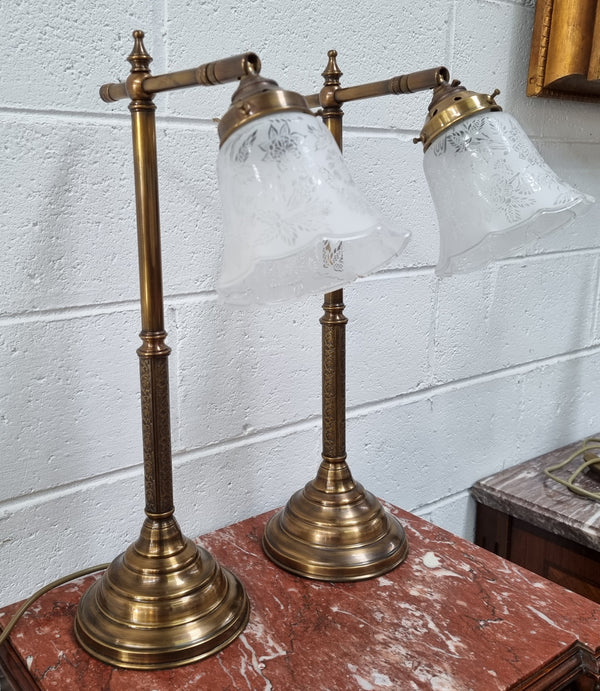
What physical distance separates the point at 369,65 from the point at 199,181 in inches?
14.5

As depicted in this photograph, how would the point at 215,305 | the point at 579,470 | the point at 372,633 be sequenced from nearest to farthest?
the point at 372,633
the point at 215,305
the point at 579,470

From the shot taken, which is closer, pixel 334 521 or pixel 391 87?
pixel 391 87

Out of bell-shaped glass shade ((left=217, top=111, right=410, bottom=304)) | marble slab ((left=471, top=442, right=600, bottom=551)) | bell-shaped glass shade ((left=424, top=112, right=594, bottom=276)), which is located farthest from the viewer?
marble slab ((left=471, top=442, right=600, bottom=551))

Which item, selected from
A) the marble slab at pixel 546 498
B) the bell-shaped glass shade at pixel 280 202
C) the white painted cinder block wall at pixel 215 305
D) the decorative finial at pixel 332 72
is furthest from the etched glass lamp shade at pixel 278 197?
the marble slab at pixel 546 498

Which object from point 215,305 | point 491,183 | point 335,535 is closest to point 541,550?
point 335,535

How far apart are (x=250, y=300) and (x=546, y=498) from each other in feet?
3.23

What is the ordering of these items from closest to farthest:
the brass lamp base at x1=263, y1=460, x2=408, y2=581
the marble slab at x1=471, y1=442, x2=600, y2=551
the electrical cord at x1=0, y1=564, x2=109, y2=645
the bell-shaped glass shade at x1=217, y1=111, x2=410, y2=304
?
the bell-shaped glass shade at x1=217, y1=111, x2=410, y2=304, the electrical cord at x1=0, y1=564, x2=109, y2=645, the brass lamp base at x1=263, y1=460, x2=408, y2=581, the marble slab at x1=471, y1=442, x2=600, y2=551

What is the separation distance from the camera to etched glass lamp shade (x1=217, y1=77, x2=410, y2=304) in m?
0.56

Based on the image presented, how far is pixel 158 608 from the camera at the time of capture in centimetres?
74

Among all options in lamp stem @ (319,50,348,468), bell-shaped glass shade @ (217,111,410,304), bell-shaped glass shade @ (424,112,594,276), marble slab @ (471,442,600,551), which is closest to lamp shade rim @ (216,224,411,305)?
bell-shaped glass shade @ (217,111,410,304)

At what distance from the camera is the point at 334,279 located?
2.06ft

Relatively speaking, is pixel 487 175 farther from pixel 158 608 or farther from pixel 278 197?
pixel 158 608

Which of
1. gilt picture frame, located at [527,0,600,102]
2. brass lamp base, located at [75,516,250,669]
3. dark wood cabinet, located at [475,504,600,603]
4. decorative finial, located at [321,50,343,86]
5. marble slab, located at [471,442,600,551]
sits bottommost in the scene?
dark wood cabinet, located at [475,504,600,603]

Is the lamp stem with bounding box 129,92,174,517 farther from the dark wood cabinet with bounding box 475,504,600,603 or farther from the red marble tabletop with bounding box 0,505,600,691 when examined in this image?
the dark wood cabinet with bounding box 475,504,600,603
